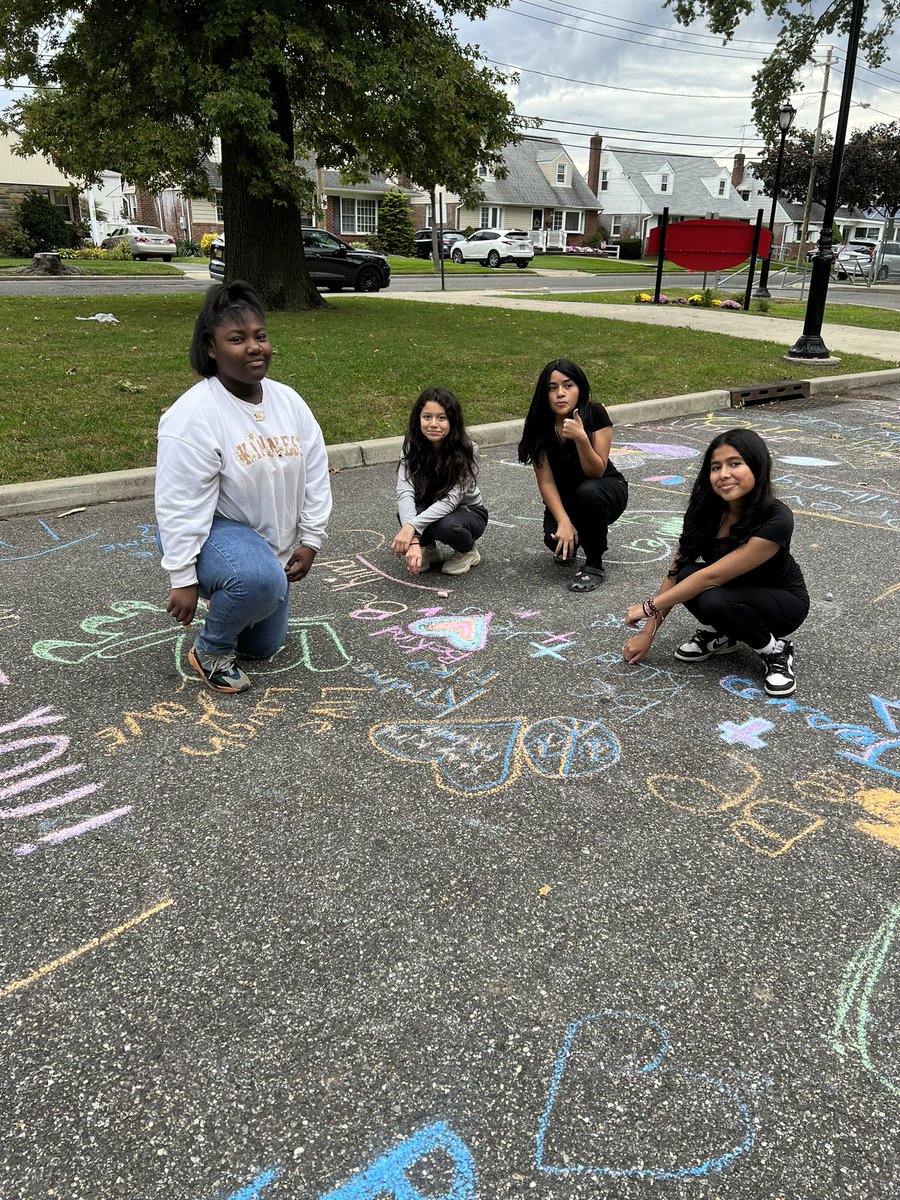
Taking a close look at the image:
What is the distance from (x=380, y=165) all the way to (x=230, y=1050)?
51.1 feet

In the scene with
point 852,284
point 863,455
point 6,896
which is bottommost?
point 6,896

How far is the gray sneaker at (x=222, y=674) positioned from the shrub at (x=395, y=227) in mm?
46763

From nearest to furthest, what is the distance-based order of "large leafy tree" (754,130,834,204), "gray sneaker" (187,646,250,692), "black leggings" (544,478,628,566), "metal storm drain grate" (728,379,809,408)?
"gray sneaker" (187,646,250,692), "black leggings" (544,478,628,566), "metal storm drain grate" (728,379,809,408), "large leafy tree" (754,130,834,204)

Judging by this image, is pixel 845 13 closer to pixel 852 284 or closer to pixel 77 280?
pixel 77 280

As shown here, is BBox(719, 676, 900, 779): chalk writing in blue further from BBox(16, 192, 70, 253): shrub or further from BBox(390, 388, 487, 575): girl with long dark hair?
BBox(16, 192, 70, 253): shrub

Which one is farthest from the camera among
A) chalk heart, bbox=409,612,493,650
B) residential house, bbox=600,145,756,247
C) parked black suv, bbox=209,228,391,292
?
residential house, bbox=600,145,756,247

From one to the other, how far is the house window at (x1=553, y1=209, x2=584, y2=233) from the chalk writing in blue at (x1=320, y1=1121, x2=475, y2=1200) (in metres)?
66.4

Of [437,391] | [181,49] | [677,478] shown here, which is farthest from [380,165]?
[437,391]

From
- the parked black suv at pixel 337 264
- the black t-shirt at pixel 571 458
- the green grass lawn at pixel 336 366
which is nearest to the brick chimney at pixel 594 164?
the parked black suv at pixel 337 264

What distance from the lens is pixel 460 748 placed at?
292 cm

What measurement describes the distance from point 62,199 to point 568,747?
48068 mm

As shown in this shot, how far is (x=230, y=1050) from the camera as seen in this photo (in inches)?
70.7

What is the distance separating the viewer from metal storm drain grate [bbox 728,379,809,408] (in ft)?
30.6

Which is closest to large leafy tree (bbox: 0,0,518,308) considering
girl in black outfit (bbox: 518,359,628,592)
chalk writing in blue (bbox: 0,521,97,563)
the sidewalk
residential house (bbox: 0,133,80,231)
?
the sidewalk
